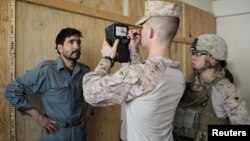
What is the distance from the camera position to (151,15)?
119cm

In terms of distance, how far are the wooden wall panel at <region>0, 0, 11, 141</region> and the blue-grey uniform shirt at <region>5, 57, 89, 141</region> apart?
0.08 metres

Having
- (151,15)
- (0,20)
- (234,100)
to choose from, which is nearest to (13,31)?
(0,20)

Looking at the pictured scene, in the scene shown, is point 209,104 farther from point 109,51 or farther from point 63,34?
point 63,34

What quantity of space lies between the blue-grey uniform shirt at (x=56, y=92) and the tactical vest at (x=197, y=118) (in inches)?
27.4

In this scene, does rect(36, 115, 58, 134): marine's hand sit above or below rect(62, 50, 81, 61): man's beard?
below

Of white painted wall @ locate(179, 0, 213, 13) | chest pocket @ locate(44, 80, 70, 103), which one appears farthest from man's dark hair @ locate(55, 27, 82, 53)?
white painted wall @ locate(179, 0, 213, 13)

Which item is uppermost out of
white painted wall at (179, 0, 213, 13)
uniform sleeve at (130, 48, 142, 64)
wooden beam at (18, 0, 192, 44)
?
white painted wall at (179, 0, 213, 13)

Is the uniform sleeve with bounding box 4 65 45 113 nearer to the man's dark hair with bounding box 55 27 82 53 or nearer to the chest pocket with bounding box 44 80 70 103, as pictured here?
the chest pocket with bounding box 44 80 70 103

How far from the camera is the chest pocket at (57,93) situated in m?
1.79

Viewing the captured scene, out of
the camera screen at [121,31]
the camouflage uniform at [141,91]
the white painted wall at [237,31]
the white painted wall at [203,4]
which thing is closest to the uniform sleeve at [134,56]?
the camera screen at [121,31]

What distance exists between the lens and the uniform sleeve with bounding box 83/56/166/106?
3.46 feet

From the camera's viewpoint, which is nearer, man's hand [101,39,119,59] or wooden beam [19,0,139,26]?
man's hand [101,39,119,59]

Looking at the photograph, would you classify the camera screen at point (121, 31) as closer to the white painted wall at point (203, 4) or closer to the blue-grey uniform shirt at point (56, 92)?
the blue-grey uniform shirt at point (56, 92)

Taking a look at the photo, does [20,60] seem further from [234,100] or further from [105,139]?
[234,100]
